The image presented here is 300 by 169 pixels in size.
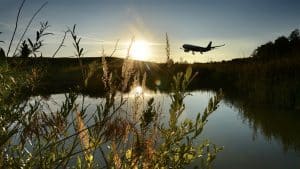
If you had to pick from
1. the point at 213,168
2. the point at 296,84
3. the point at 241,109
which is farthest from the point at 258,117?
the point at 213,168

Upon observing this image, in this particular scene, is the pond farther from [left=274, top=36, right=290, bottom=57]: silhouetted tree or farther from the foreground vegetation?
[left=274, top=36, right=290, bottom=57]: silhouetted tree

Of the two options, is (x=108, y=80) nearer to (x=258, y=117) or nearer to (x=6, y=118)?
(x=6, y=118)

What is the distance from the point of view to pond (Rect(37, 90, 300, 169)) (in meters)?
8.13

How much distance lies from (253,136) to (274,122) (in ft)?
7.45

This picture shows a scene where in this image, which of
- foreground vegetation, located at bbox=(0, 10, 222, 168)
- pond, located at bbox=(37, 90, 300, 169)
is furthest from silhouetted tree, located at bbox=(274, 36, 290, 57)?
foreground vegetation, located at bbox=(0, 10, 222, 168)

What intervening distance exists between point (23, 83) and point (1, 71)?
15 cm

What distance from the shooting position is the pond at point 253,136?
8133mm

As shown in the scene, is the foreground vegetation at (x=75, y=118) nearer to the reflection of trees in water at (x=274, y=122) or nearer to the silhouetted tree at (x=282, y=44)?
the reflection of trees in water at (x=274, y=122)

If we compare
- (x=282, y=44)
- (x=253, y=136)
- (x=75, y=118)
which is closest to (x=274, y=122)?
(x=253, y=136)

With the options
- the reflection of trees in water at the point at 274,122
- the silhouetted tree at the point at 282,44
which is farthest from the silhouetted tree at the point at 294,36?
the reflection of trees in water at the point at 274,122

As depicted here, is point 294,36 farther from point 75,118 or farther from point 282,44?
point 75,118

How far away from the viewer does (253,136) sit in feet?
34.4

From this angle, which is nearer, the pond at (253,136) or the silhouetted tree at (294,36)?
the pond at (253,136)

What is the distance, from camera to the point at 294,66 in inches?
758
